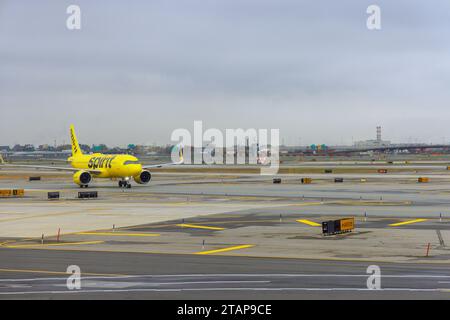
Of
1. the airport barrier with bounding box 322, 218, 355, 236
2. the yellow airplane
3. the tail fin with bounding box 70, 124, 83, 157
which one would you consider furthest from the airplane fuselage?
the airport barrier with bounding box 322, 218, 355, 236

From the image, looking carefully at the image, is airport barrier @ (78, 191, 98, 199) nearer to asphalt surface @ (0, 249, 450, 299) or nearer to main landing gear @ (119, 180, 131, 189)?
main landing gear @ (119, 180, 131, 189)

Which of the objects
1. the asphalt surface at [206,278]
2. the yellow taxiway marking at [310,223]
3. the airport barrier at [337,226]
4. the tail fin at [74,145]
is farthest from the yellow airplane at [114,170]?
the asphalt surface at [206,278]

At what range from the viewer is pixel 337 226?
41.1 metres

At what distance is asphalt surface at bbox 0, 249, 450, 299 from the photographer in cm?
2300

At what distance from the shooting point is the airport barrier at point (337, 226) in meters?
40.3

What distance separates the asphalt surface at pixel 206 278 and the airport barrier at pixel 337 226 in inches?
389

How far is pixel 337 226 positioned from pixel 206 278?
16672 millimetres

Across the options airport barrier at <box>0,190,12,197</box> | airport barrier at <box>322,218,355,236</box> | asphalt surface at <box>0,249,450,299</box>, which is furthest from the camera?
airport barrier at <box>0,190,12,197</box>

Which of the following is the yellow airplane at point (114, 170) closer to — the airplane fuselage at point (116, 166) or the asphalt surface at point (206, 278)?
the airplane fuselage at point (116, 166)

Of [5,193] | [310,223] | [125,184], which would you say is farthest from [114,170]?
[310,223]

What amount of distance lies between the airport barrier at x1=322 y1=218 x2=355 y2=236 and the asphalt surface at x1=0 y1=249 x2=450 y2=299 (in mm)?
9871
